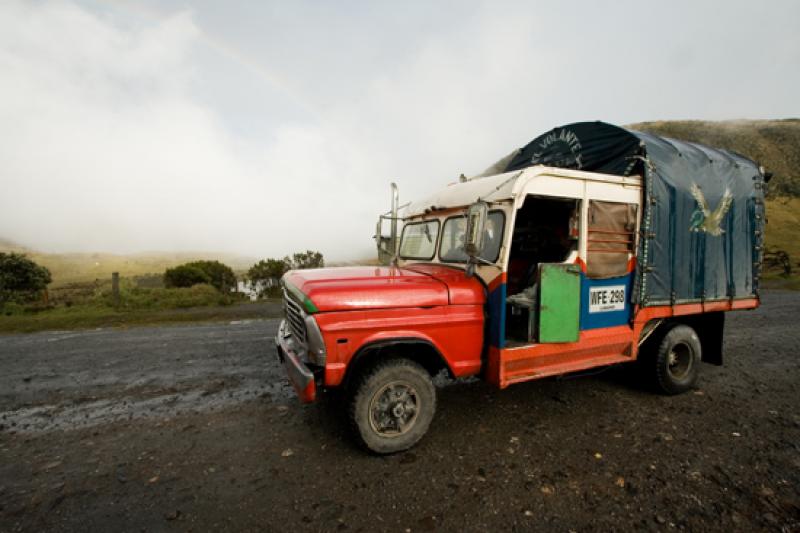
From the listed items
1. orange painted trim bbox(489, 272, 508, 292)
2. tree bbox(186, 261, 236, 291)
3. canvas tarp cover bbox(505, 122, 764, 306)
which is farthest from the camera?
tree bbox(186, 261, 236, 291)

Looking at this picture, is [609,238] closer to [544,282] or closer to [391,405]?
[544,282]

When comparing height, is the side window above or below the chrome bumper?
above

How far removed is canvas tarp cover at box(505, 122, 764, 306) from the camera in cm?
468

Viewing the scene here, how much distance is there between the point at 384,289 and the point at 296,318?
3.38 feet

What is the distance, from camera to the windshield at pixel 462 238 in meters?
4.02

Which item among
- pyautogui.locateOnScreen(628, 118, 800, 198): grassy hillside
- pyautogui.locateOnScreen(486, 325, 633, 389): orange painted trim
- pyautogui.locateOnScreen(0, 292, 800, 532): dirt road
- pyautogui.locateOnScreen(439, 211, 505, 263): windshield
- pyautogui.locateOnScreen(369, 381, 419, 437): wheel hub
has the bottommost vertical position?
pyautogui.locateOnScreen(0, 292, 800, 532): dirt road

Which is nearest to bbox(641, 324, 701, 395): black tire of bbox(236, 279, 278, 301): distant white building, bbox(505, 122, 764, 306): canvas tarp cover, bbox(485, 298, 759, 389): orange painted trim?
bbox(485, 298, 759, 389): orange painted trim

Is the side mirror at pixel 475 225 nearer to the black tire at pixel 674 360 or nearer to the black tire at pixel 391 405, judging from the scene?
the black tire at pixel 391 405

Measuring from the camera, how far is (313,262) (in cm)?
2105

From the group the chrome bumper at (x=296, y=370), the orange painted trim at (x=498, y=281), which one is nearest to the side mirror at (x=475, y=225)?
the orange painted trim at (x=498, y=281)

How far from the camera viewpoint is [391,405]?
3631 mm

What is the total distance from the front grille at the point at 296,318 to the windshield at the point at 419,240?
6.17ft

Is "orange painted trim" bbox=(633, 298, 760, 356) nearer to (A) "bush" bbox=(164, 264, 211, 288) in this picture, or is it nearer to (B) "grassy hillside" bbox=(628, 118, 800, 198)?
(A) "bush" bbox=(164, 264, 211, 288)

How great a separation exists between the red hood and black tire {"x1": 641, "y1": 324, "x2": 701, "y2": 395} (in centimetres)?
291
